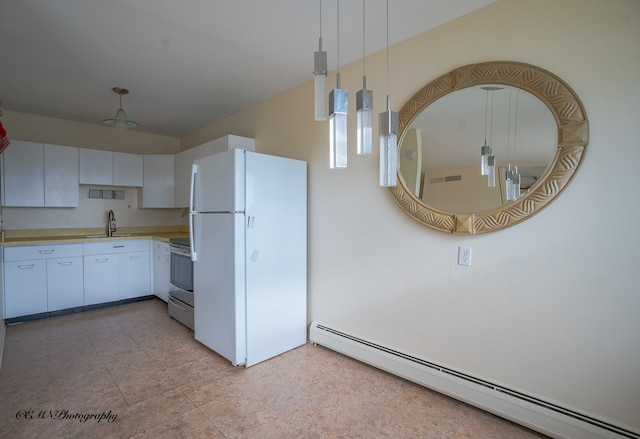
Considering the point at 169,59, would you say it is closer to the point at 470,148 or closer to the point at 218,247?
the point at 218,247

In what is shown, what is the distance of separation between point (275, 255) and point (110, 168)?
10.4ft

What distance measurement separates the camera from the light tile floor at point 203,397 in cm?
181

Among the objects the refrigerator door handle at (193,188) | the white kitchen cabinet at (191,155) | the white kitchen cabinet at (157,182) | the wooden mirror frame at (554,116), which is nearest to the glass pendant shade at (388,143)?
the wooden mirror frame at (554,116)

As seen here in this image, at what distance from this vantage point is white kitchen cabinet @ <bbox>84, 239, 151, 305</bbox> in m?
3.89

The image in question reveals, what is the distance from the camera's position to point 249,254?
2559 millimetres

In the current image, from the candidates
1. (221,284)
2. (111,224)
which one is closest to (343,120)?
(221,284)

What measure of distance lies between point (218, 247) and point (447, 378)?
2.02 metres

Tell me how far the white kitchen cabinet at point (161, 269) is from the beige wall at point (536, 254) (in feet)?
8.55

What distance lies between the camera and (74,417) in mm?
1921

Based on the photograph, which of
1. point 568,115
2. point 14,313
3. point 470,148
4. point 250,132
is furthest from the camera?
point 250,132

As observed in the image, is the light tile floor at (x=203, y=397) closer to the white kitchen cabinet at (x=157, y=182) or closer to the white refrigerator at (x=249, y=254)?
the white refrigerator at (x=249, y=254)

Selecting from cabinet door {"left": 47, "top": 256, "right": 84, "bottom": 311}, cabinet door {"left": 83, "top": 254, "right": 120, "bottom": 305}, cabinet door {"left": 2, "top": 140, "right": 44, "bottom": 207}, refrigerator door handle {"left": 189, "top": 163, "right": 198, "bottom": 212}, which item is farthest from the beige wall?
cabinet door {"left": 2, "top": 140, "right": 44, "bottom": 207}

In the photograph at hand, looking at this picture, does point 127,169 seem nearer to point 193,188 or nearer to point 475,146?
point 193,188

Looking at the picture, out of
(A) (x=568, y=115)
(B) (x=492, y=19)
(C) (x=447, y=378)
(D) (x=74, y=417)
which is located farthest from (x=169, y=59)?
(C) (x=447, y=378)
